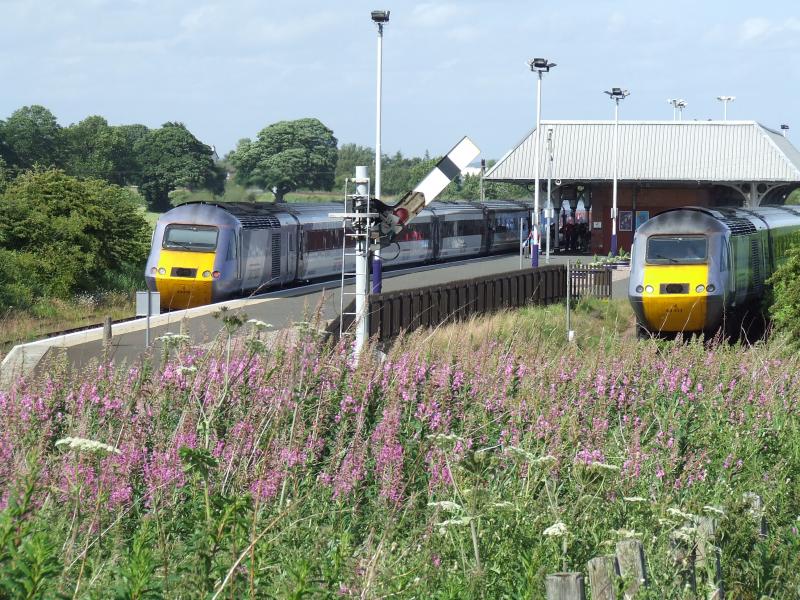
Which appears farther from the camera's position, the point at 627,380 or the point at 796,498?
the point at 627,380

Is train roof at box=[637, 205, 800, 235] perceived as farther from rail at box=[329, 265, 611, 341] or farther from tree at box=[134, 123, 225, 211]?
tree at box=[134, 123, 225, 211]

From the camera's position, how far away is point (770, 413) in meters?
9.45

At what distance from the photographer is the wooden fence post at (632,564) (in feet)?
15.8

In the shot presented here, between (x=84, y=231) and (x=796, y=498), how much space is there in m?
29.5

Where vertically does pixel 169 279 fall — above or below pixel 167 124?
below

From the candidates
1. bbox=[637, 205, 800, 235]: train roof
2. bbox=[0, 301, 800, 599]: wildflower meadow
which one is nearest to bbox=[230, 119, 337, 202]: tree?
bbox=[637, 205, 800, 235]: train roof

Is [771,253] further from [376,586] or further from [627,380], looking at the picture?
[376,586]

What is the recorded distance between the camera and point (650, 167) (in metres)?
58.9

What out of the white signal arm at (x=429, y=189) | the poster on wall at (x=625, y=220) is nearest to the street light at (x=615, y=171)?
the poster on wall at (x=625, y=220)

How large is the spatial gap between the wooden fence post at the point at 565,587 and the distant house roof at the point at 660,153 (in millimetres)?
53144

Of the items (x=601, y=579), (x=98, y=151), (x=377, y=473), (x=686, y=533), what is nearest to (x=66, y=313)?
(x=377, y=473)

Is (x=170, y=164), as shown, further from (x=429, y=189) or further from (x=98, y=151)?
(x=429, y=189)

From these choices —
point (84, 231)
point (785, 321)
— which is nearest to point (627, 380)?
point (785, 321)

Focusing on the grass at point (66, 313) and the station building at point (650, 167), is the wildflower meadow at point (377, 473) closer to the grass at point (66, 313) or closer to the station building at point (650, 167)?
the grass at point (66, 313)
